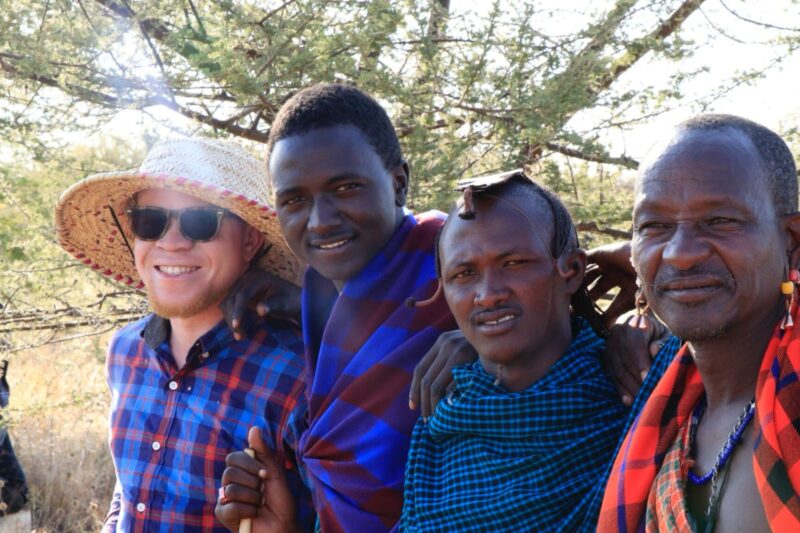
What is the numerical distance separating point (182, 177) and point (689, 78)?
2.98 m

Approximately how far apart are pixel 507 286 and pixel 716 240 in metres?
0.63

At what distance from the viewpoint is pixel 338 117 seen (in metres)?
2.97

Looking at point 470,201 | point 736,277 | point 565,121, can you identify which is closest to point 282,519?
point 470,201

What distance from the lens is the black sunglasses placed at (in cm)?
339

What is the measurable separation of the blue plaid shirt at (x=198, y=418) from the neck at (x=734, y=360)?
145 centimetres

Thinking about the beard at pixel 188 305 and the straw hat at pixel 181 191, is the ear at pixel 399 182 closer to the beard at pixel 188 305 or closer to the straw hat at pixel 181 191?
the straw hat at pixel 181 191

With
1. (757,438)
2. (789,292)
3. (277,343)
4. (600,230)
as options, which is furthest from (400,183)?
(600,230)

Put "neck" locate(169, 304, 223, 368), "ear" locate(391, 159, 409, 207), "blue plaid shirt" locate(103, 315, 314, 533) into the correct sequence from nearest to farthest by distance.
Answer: "ear" locate(391, 159, 409, 207) → "blue plaid shirt" locate(103, 315, 314, 533) → "neck" locate(169, 304, 223, 368)

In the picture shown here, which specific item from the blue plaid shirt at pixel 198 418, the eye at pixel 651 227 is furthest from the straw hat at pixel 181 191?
the eye at pixel 651 227

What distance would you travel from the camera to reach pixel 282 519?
9.97 ft

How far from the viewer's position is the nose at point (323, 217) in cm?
285

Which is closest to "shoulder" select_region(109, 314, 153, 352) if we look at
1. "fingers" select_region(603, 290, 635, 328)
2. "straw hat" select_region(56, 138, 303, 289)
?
"straw hat" select_region(56, 138, 303, 289)

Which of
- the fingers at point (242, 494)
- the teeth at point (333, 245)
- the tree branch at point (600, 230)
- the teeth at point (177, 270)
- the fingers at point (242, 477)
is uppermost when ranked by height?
the tree branch at point (600, 230)

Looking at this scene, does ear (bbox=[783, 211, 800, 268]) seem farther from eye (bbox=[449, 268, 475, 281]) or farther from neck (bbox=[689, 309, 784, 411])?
eye (bbox=[449, 268, 475, 281])
